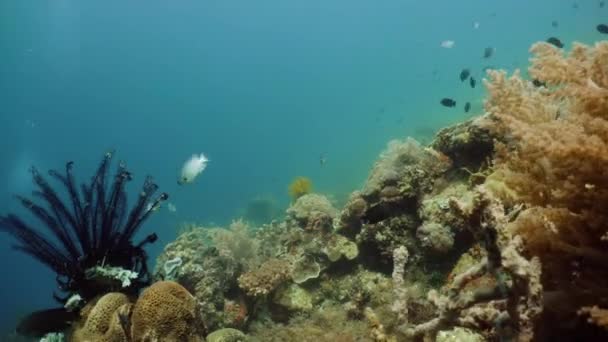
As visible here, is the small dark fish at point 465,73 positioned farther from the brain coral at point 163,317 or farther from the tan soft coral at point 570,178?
the brain coral at point 163,317

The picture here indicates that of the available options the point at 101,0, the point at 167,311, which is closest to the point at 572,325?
the point at 167,311

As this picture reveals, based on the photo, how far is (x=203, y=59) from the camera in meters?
165

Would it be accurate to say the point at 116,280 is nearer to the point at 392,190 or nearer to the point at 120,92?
the point at 392,190

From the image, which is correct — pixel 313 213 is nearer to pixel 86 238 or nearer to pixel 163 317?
pixel 86 238

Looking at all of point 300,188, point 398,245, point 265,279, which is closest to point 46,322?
point 265,279

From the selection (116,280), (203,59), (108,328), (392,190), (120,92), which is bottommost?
(108,328)

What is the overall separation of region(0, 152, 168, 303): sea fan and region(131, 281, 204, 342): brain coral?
0.95m

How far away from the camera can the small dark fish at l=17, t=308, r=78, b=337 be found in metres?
5.13

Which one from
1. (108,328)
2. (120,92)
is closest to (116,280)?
(108,328)

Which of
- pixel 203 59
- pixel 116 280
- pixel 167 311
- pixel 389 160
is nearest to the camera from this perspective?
pixel 167 311

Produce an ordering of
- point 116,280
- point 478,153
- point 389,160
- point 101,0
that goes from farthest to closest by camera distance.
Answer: point 101,0
point 389,160
point 478,153
point 116,280

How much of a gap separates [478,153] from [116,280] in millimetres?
5379

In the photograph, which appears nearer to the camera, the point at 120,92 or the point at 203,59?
the point at 120,92

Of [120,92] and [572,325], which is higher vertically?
[120,92]
